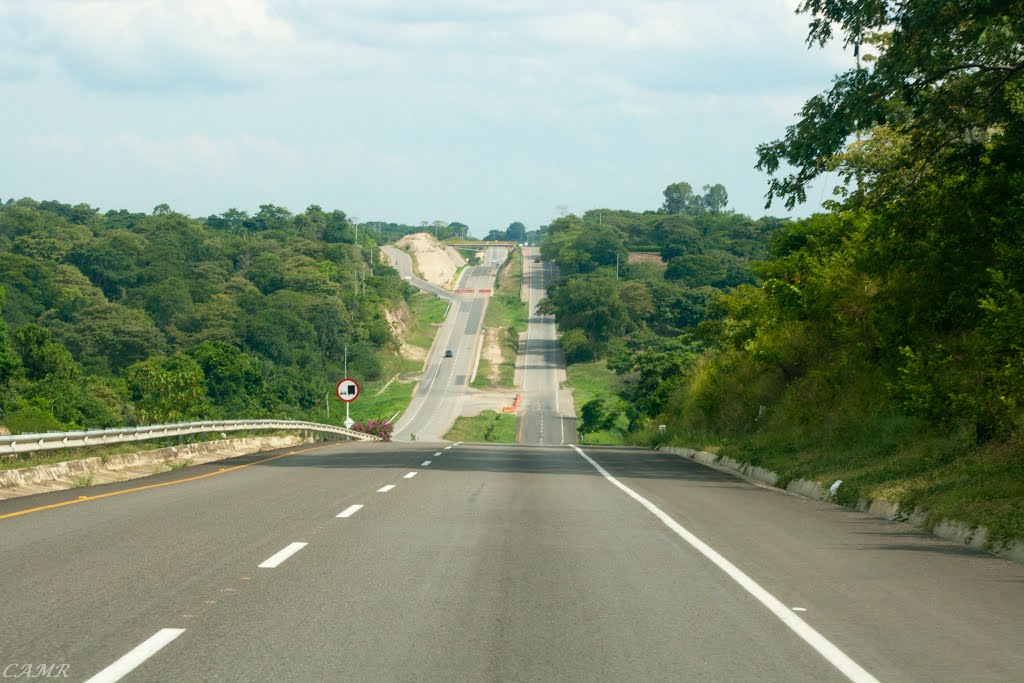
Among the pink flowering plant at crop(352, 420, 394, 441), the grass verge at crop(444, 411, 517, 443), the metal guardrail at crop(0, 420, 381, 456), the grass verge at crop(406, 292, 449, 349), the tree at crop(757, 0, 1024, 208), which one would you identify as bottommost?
the grass verge at crop(444, 411, 517, 443)

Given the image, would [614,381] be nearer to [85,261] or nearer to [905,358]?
[85,261]

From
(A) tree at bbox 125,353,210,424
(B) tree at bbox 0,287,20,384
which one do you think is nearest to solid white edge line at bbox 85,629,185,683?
(A) tree at bbox 125,353,210,424

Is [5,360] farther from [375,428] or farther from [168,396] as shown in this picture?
[375,428]

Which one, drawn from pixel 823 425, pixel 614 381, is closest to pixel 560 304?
pixel 614 381

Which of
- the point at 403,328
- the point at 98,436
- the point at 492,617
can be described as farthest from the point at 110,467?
the point at 403,328

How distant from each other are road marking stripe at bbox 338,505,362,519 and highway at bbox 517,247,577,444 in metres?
84.9

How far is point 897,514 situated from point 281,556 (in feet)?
29.1

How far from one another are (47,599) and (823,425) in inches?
877

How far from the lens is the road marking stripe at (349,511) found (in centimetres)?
1454

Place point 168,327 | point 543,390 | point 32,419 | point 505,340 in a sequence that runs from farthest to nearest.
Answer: point 505,340 < point 168,327 < point 543,390 < point 32,419

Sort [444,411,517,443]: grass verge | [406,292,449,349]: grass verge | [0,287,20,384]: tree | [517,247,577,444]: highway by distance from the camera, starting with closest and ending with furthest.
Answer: [0,287,20,384]: tree → [444,411,517,443]: grass verge → [517,247,577,444]: highway → [406,292,449,349]: grass verge

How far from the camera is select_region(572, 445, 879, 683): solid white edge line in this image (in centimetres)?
683

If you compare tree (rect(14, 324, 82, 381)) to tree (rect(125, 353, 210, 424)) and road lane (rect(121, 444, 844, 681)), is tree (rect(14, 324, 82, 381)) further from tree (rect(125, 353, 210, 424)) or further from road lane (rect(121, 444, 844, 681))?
road lane (rect(121, 444, 844, 681))

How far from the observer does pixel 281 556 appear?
1077 centimetres
